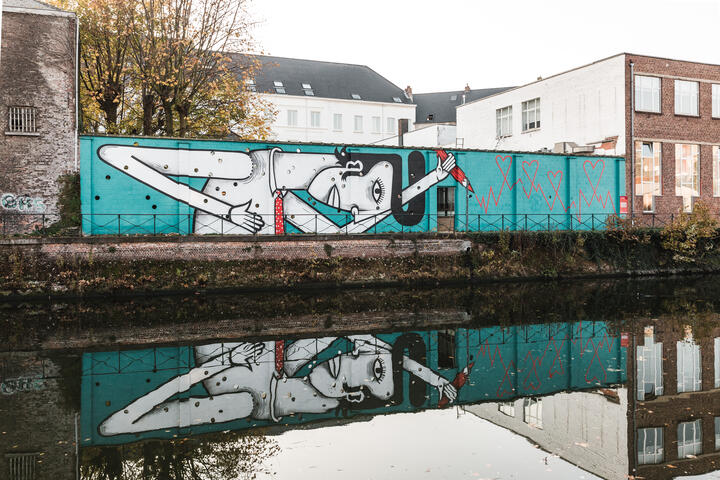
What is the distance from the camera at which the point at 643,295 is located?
1664 cm

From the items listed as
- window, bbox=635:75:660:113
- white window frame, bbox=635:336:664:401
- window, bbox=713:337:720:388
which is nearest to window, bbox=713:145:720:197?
window, bbox=635:75:660:113

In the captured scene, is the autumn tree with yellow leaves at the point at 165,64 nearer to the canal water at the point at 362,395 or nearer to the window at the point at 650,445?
the canal water at the point at 362,395

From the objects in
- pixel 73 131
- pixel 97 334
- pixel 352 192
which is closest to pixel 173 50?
pixel 73 131

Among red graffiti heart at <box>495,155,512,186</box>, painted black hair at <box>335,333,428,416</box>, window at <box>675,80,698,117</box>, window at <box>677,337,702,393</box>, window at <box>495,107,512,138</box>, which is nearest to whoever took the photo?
painted black hair at <box>335,333,428,416</box>

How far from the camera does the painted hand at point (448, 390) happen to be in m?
7.27

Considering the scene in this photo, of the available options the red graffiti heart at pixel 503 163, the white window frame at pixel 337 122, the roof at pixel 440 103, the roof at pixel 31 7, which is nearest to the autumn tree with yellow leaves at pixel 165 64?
the roof at pixel 31 7

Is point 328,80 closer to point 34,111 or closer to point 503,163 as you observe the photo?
point 503,163

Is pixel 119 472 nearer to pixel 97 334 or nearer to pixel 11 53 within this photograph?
pixel 97 334

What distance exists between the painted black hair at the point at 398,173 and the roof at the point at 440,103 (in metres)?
35.4

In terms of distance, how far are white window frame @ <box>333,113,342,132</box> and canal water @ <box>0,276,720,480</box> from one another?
3915cm

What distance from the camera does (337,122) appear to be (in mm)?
51125

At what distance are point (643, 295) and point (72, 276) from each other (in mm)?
16587

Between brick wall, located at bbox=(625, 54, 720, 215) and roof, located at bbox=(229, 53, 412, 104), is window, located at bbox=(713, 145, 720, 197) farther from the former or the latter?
roof, located at bbox=(229, 53, 412, 104)

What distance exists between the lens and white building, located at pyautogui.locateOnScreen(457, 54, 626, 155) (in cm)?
2638
